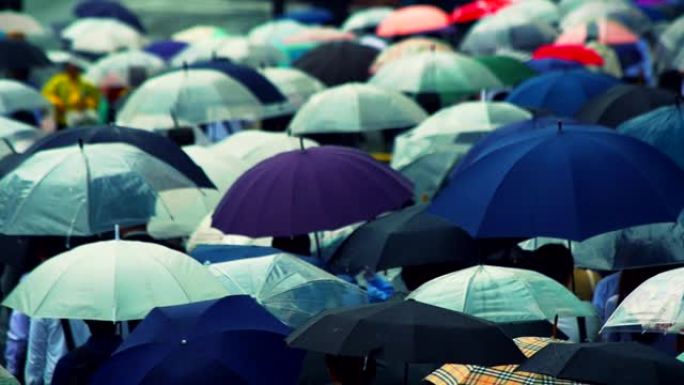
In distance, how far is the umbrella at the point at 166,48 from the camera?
2159cm

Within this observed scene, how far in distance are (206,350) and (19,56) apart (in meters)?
12.0

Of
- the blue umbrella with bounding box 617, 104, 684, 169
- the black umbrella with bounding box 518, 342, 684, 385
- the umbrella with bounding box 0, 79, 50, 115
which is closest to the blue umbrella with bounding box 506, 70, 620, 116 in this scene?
the blue umbrella with bounding box 617, 104, 684, 169

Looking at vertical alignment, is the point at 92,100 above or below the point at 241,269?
below

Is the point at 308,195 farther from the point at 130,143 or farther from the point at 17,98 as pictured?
the point at 17,98

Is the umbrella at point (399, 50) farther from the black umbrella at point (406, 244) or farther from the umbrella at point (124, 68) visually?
the black umbrella at point (406, 244)

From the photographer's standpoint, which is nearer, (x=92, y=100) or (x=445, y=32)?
(x=92, y=100)

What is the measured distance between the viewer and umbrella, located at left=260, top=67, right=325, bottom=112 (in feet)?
52.3

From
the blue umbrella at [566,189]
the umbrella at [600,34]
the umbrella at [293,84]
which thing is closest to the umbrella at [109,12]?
the umbrella at [600,34]

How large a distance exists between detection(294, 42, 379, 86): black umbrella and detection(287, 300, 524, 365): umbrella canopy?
10504mm

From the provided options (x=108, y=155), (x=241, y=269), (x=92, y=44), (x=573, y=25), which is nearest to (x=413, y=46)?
(x=573, y=25)

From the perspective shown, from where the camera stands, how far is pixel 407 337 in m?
6.94

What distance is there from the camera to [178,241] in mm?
11445

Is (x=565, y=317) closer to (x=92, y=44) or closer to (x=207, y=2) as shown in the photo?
(x=92, y=44)

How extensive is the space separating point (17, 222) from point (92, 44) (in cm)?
1370
